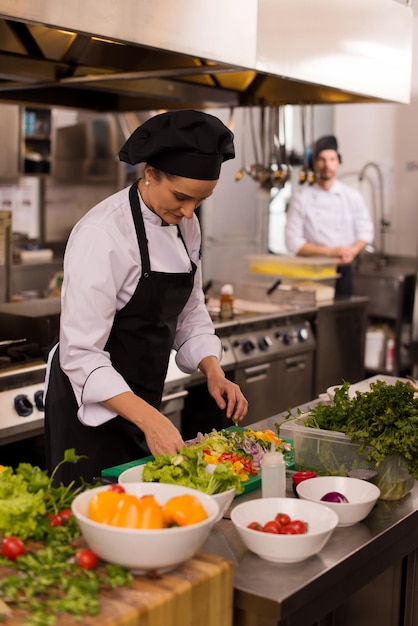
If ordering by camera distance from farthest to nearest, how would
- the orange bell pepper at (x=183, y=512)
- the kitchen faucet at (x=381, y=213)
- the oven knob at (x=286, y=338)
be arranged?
the kitchen faucet at (x=381, y=213), the oven knob at (x=286, y=338), the orange bell pepper at (x=183, y=512)

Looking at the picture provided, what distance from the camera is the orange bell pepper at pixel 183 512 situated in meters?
1.73

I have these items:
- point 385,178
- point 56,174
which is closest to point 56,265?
point 56,174

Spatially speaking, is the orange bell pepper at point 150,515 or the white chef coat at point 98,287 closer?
the orange bell pepper at point 150,515

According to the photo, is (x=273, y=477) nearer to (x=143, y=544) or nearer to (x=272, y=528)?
(x=272, y=528)

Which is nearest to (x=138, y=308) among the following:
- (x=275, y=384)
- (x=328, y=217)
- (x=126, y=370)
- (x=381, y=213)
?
(x=126, y=370)

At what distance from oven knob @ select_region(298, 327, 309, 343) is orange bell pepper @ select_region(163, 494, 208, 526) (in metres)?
3.65

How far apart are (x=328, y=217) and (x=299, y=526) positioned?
536 centimetres

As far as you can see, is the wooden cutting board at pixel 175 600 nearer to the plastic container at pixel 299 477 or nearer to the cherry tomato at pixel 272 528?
the cherry tomato at pixel 272 528

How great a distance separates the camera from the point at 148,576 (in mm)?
1682

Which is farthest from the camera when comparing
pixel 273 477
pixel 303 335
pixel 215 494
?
pixel 303 335

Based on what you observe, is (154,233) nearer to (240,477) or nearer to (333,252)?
(240,477)

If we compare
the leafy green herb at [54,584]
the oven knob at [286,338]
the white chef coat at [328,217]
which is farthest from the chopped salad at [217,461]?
the white chef coat at [328,217]

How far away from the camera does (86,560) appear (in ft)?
5.46

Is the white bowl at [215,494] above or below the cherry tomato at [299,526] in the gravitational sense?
above
